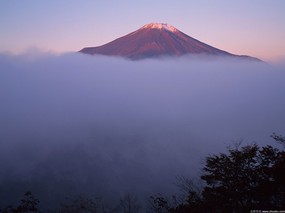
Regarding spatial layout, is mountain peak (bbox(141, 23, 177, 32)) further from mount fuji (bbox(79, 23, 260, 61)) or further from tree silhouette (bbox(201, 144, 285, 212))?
tree silhouette (bbox(201, 144, 285, 212))

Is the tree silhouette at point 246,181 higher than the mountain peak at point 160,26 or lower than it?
lower

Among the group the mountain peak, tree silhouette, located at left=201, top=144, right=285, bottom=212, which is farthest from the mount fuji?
tree silhouette, located at left=201, top=144, right=285, bottom=212

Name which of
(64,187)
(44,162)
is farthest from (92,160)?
(64,187)

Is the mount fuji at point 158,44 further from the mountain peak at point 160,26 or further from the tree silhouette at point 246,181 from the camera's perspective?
the tree silhouette at point 246,181

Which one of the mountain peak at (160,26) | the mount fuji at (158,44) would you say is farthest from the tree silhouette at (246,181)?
the mountain peak at (160,26)

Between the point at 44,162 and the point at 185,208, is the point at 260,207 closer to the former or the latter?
the point at 185,208

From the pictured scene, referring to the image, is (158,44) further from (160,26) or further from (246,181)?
(246,181)

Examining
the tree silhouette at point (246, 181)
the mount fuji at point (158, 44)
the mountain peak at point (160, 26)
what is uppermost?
the mountain peak at point (160, 26)

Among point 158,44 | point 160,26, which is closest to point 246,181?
point 158,44
